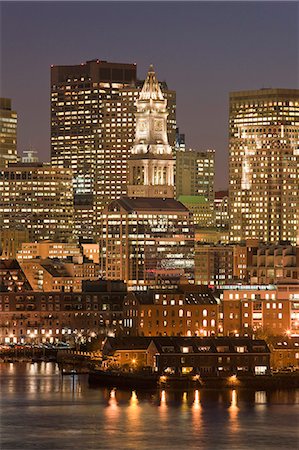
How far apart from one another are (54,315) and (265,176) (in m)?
57.9

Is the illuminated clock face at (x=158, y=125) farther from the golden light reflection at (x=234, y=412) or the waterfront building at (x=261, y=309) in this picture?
the golden light reflection at (x=234, y=412)

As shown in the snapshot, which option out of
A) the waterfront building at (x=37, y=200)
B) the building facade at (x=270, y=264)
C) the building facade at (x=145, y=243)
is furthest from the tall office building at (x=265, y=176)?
the building facade at (x=270, y=264)

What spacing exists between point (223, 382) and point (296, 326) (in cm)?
1849

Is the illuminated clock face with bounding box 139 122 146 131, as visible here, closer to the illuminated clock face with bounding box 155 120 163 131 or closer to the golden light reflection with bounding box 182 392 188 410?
the illuminated clock face with bounding box 155 120 163 131

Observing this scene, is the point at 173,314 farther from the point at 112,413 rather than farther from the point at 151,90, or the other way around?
the point at 151,90

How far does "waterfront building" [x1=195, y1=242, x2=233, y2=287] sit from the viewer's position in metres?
170

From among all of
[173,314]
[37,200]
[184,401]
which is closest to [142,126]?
[37,200]

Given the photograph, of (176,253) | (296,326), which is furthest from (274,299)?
(176,253)

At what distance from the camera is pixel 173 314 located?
115 meters

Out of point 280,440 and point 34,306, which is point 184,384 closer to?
point 280,440

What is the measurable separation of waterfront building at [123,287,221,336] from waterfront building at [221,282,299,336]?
124 cm

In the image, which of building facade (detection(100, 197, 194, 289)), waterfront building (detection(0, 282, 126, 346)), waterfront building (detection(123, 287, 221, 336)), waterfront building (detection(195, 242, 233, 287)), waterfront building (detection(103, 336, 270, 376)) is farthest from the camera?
waterfront building (detection(195, 242, 233, 287))

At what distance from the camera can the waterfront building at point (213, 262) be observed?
16962 cm

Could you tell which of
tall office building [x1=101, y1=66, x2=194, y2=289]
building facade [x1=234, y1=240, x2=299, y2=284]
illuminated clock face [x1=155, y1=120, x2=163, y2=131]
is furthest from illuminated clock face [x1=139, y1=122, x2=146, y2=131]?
building facade [x1=234, y1=240, x2=299, y2=284]
